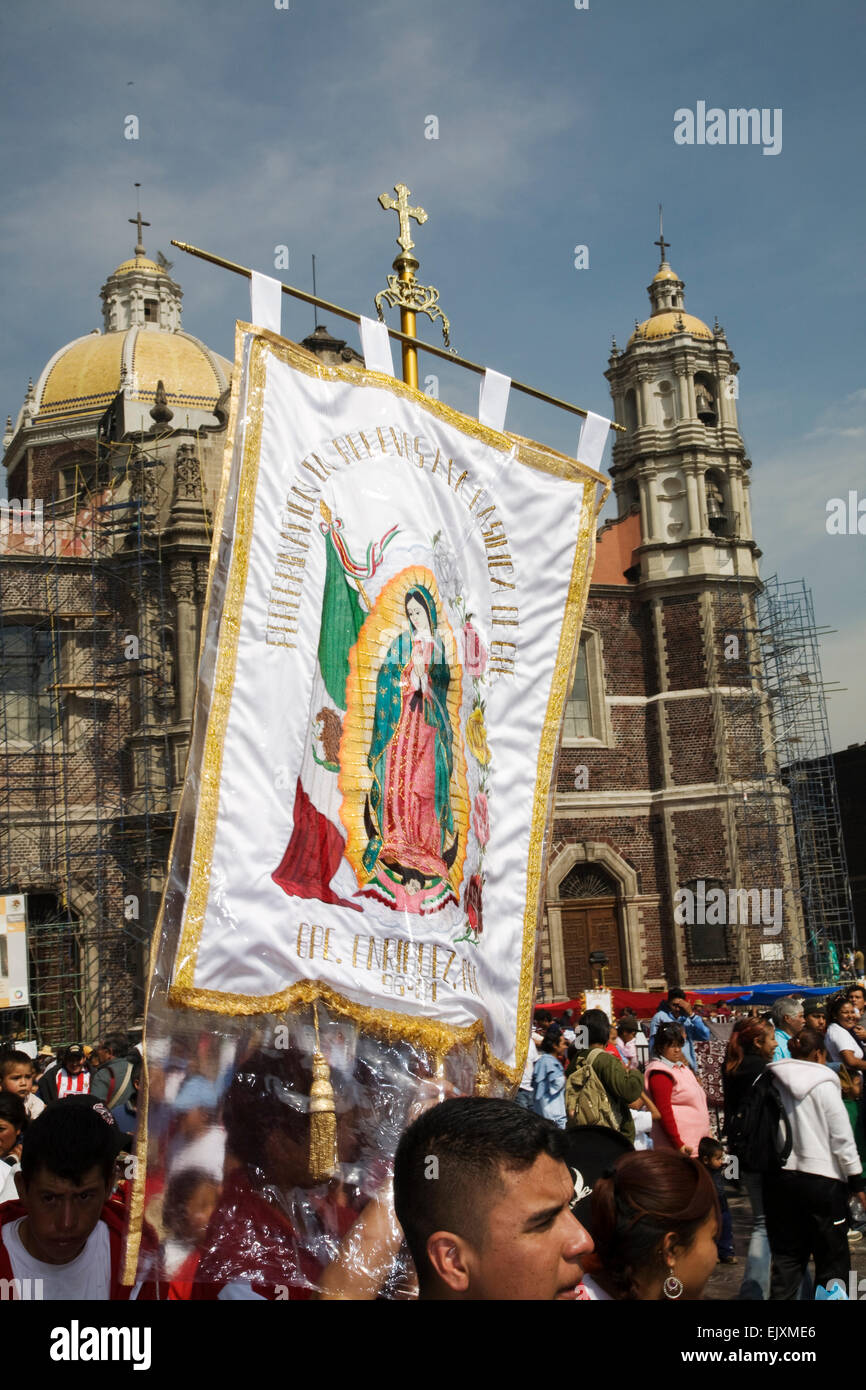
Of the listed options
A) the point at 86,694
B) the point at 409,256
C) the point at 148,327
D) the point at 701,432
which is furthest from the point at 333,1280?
the point at 148,327

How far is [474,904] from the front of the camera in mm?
5688

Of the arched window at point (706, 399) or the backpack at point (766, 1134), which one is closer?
the backpack at point (766, 1134)

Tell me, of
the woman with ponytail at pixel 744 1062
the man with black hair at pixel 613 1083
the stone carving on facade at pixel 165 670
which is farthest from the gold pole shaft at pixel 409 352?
the stone carving on facade at pixel 165 670

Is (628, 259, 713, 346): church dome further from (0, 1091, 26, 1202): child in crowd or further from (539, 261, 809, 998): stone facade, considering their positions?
(0, 1091, 26, 1202): child in crowd

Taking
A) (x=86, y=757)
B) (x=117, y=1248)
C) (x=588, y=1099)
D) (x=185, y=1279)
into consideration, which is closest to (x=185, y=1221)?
(x=185, y=1279)

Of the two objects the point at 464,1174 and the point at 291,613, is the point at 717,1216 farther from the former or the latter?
the point at 291,613

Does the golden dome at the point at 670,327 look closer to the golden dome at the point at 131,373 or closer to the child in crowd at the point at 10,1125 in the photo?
the golden dome at the point at 131,373

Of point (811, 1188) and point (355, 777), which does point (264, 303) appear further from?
point (811, 1188)

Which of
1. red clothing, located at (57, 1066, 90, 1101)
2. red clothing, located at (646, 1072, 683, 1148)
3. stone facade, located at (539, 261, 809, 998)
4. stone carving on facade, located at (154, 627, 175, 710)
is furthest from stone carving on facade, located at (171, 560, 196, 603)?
red clothing, located at (646, 1072, 683, 1148)

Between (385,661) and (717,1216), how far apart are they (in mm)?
2752

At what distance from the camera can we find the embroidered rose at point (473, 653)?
19.5 feet

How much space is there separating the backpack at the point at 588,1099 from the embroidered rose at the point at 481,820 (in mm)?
3764

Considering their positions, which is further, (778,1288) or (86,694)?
(86,694)

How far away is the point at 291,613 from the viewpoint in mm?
5039
